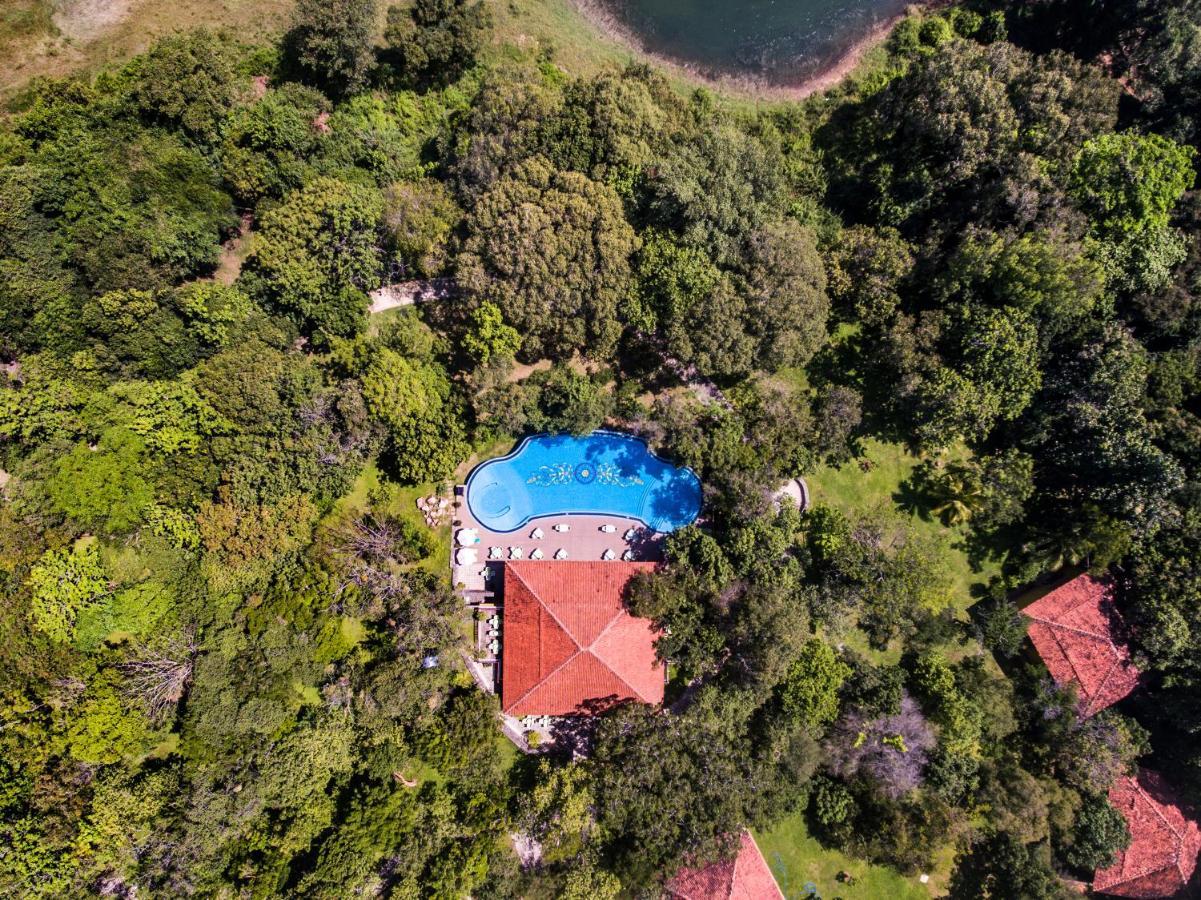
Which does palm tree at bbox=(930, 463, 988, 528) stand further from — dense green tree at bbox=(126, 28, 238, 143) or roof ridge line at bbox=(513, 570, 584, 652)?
dense green tree at bbox=(126, 28, 238, 143)

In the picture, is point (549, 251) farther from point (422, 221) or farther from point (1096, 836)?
point (1096, 836)

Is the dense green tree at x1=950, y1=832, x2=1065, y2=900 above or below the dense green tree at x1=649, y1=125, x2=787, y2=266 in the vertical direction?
below

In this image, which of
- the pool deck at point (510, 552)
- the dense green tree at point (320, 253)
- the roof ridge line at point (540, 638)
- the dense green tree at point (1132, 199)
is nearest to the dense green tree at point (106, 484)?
the dense green tree at point (320, 253)

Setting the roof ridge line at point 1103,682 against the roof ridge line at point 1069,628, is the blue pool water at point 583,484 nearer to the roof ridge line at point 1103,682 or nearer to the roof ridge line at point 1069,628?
the roof ridge line at point 1069,628

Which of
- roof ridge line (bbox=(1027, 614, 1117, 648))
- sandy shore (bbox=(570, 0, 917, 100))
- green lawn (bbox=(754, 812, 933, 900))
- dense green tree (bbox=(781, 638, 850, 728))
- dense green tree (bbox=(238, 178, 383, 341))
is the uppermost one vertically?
sandy shore (bbox=(570, 0, 917, 100))

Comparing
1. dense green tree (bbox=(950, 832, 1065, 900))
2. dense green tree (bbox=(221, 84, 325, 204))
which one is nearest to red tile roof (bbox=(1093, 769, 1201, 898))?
dense green tree (bbox=(950, 832, 1065, 900))

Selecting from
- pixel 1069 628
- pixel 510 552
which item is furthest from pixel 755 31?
pixel 1069 628

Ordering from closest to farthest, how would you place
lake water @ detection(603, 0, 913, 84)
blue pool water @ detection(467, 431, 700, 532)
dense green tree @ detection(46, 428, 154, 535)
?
dense green tree @ detection(46, 428, 154, 535), blue pool water @ detection(467, 431, 700, 532), lake water @ detection(603, 0, 913, 84)

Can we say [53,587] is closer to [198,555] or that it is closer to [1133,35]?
[198,555]
